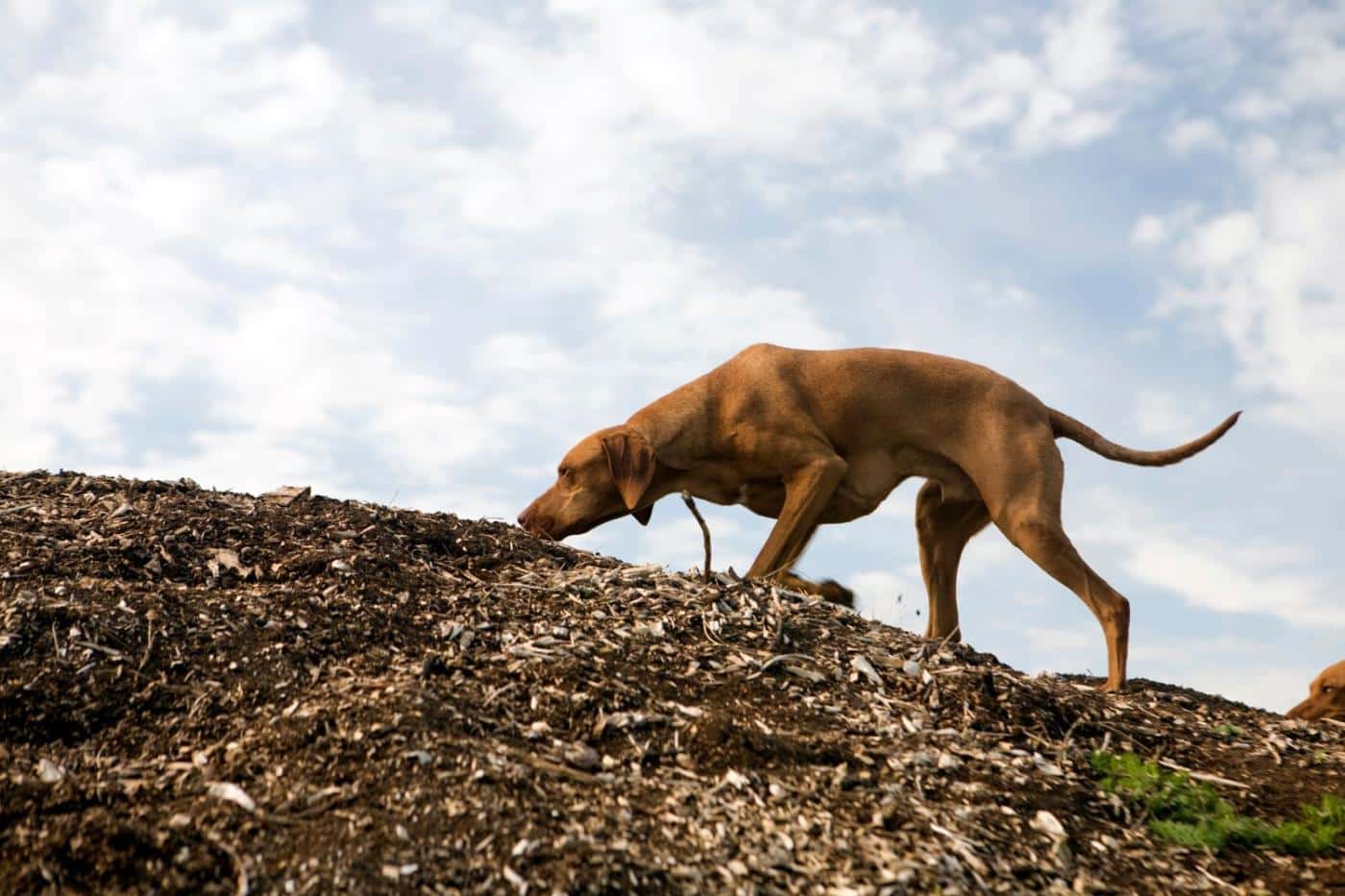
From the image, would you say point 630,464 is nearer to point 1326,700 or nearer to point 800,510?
point 800,510

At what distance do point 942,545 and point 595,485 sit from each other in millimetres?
2345

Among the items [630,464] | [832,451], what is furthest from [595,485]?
[832,451]

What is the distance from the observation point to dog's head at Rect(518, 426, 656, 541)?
8.12m

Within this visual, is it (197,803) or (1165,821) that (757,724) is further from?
(197,803)

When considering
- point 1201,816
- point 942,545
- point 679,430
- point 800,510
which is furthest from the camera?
point 942,545

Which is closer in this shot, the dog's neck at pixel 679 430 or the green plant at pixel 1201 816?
the green plant at pixel 1201 816

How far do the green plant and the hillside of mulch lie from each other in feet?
0.31

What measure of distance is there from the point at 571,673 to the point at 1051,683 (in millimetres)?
2882

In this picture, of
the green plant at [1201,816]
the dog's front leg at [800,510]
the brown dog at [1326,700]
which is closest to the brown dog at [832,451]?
the dog's front leg at [800,510]

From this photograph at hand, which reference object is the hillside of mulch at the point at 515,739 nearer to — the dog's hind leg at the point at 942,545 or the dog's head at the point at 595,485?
the dog's head at the point at 595,485

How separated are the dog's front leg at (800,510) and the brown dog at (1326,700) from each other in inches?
120

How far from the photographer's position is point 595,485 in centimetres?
827

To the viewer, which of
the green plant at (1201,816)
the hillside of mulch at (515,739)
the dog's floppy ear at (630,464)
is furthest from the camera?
the dog's floppy ear at (630,464)

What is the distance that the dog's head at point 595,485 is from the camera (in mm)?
8125
